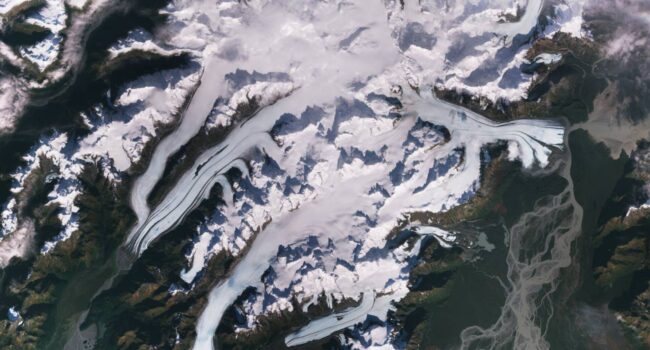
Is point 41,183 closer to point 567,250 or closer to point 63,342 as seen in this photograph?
point 63,342

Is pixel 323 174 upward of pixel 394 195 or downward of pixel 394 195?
upward

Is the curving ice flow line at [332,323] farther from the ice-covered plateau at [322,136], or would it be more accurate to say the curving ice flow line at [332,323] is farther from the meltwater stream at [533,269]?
the meltwater stream at [533,269]

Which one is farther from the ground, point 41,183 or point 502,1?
point 502,1

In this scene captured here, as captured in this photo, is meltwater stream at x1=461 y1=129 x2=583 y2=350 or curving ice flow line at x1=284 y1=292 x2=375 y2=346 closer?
curving ice flow line at x1=284 y1=292 x2=375 y2=346

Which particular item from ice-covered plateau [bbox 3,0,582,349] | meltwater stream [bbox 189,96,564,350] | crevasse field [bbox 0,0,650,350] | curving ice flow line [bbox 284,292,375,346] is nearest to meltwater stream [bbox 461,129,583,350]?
crevasse field [bbox 0,0,650,350]

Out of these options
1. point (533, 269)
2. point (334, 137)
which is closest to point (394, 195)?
point (334, 137)

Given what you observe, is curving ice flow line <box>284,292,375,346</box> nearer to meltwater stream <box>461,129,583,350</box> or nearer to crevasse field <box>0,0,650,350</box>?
crevasse field <box>0,0,650,350</box>

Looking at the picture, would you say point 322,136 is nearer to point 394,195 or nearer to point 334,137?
point 334,137

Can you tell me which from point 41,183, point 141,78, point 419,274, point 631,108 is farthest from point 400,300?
point 41,183

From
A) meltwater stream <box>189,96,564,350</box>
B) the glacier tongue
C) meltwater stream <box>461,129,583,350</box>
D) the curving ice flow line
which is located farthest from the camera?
meltwater stream <box>461,129,583,350</box>
